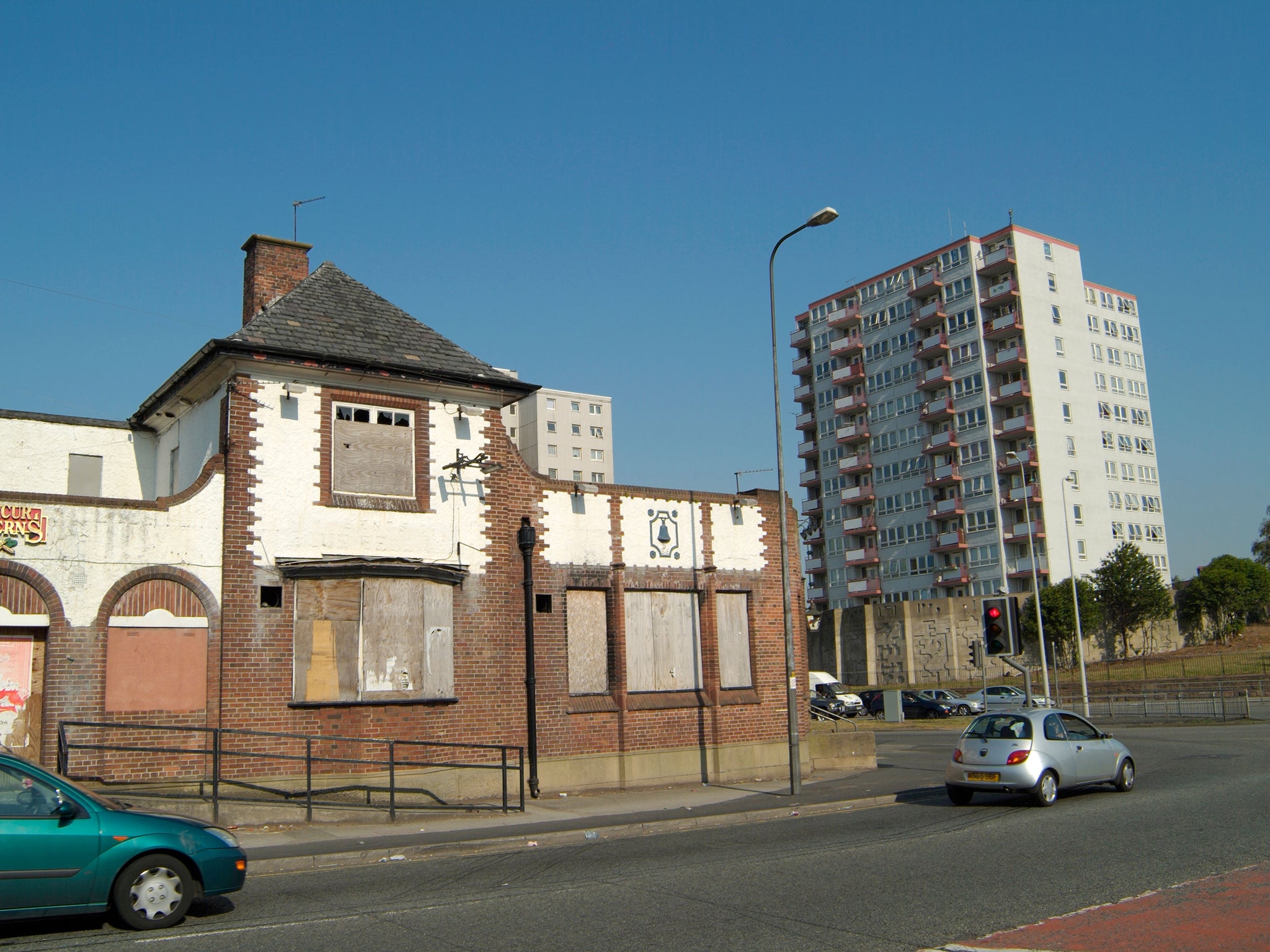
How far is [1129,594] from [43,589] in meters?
68.9

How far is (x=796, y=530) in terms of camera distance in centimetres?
2308

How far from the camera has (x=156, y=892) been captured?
28.2ft

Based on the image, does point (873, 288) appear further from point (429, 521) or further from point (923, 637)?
point (429, 521)

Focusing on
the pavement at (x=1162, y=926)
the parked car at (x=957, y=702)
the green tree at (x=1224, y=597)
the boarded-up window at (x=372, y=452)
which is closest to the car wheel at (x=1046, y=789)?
the pavement at (x=1162, y=926)

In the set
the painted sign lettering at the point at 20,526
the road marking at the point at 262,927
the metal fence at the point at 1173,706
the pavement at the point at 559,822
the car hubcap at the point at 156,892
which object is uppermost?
the painted sign lettering at the point at 20,526

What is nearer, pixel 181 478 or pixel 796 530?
pixel 181 478

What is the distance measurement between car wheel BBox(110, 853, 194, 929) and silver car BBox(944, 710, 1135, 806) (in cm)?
1169

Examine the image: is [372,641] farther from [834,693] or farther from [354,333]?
[834,693]

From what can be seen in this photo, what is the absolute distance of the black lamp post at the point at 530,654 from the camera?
720 inches

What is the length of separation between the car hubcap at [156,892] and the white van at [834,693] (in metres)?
A: 39.5

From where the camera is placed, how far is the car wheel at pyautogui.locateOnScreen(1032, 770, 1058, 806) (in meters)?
15.9

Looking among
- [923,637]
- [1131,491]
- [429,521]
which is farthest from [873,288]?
[429,521]

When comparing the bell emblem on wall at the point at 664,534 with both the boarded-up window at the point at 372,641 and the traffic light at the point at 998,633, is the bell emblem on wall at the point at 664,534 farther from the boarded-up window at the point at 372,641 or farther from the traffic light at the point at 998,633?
the traffic light at the point at 998,633

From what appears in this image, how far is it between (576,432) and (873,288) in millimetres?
Answer: 37398
